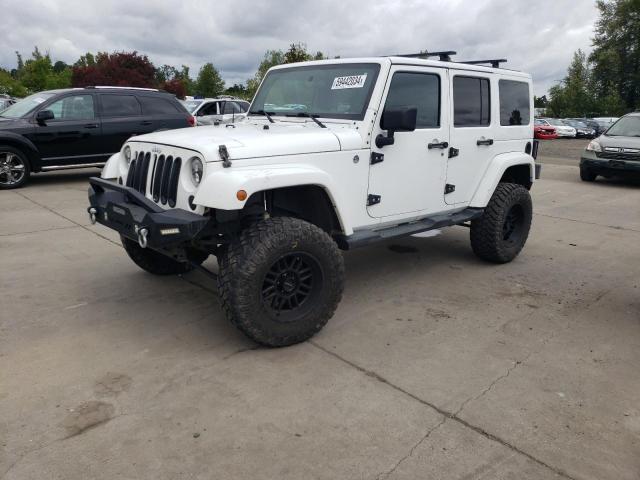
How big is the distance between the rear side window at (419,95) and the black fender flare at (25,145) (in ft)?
24.3

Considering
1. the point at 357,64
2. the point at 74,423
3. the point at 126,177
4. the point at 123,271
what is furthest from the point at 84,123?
the point at 74,423

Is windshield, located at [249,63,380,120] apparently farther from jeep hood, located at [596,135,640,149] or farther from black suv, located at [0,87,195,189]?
jeep hood, located at [596,135,640,149]

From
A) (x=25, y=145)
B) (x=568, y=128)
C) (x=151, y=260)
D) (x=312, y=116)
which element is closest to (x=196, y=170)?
(x=312, y=116)

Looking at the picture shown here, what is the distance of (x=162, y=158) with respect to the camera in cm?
356

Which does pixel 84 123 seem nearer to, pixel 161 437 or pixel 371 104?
pixel 371 104

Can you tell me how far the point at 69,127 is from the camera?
9297mm

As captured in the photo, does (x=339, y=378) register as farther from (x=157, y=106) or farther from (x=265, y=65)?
(x=265, y=65)

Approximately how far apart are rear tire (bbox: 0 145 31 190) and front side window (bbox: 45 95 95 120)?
914 millimetres

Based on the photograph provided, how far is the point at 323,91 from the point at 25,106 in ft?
25.0

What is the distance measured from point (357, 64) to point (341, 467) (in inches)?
116

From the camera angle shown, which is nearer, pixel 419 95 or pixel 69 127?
pixel 419 95

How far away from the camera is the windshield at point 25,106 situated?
30.5 ft

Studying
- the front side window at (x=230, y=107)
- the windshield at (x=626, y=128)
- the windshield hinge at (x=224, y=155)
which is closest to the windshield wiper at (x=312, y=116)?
the windshield hinge at (x=224, y=155)

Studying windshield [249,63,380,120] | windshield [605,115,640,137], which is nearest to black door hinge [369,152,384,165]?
windshield [249,63,380,120]
